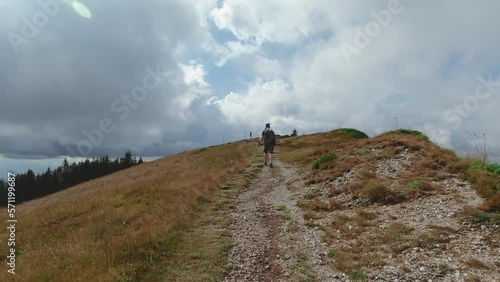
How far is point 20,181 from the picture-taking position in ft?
326

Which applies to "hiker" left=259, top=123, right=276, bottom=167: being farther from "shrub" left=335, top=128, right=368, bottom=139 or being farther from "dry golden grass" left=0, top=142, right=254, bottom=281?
"shrub" left=335, top=128, right=368, bottom=139

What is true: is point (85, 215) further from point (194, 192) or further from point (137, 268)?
point (137, 268)

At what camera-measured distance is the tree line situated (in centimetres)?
9819

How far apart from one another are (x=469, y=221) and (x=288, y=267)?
6445 millimetres

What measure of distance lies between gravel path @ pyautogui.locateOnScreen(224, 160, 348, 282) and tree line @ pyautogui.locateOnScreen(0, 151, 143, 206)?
9437cm

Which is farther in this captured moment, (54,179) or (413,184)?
(54,179)

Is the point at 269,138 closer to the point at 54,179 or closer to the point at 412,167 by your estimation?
the point at 412,167

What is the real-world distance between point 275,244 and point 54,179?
10779 centimetres

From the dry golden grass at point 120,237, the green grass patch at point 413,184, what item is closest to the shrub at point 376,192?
the green grass patch at point 413,184

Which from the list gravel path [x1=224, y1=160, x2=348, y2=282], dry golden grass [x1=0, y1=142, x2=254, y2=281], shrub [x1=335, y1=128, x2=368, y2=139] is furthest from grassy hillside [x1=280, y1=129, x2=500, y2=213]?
shrub [x1=335, y1=128, x2=368, y2=139]

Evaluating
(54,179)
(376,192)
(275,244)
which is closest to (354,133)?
(376,192)

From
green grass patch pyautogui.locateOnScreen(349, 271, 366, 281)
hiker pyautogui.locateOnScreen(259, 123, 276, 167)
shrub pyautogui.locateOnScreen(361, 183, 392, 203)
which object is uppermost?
hiker pyautogui.locateOnScreen(259, 123, 276, 167)

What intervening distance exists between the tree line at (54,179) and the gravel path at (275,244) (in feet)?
310

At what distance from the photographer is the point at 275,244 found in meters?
Result: 12.0
